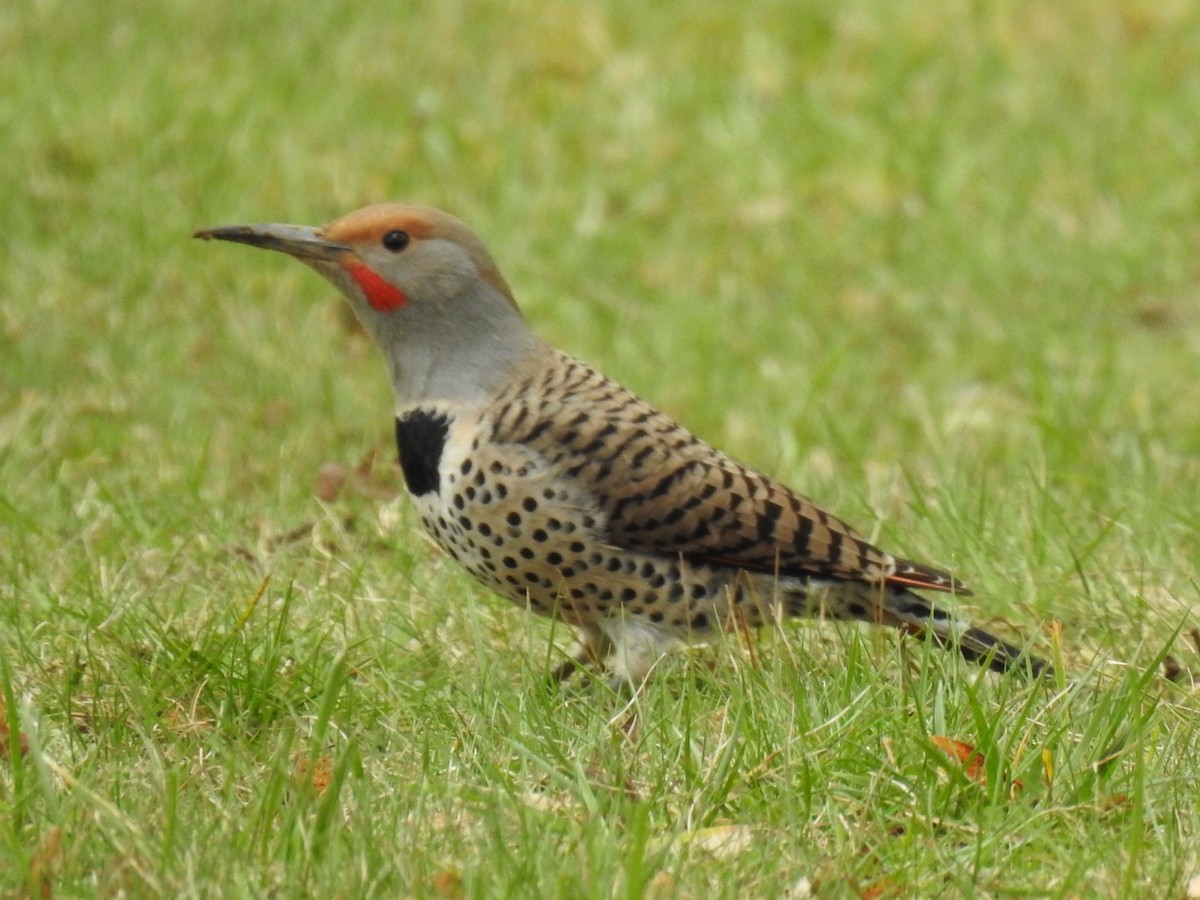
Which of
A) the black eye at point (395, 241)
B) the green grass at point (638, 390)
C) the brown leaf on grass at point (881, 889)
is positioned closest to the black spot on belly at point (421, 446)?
the green grass at point (638, 390)

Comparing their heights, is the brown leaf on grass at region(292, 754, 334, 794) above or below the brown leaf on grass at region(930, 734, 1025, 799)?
below

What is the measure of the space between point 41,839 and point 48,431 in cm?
334

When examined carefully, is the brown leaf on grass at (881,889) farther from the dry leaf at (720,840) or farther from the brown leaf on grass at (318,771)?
the brown leaf on grass at (318,771)

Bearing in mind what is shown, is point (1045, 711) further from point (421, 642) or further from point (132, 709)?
point (132, 709)

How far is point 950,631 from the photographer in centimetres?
451

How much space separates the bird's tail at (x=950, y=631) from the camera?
14.3ft

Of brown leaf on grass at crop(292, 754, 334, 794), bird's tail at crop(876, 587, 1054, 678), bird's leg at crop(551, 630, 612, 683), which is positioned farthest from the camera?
bird's leg at crop(551, 630, 612, 683)

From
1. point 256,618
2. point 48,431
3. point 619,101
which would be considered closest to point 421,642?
point 256,618

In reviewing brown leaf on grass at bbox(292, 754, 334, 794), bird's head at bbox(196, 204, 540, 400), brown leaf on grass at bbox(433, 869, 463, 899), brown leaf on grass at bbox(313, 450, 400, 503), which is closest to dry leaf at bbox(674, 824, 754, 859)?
brown leaf on grass at bbox(433, 869, 463, 899)

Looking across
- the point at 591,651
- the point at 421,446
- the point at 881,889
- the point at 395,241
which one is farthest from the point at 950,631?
the point at 395,241

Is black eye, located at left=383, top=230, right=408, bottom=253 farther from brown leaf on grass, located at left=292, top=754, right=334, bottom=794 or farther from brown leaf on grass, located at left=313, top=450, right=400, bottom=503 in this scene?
brown leaf on grass, located at left=292, top=754, right=334, bottom=794

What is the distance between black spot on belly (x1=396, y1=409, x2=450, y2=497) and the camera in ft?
15.4

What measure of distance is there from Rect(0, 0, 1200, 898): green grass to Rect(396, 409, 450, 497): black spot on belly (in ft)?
0.98

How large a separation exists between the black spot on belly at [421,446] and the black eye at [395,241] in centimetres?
41
